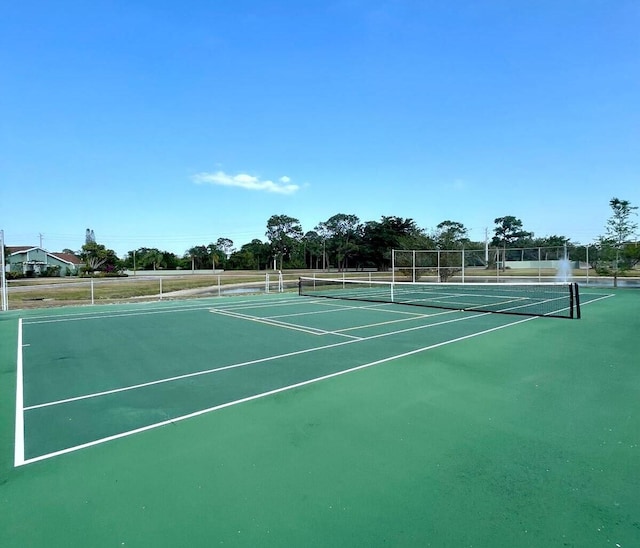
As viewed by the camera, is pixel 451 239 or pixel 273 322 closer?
pixel 273 322

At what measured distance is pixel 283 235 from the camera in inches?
3184

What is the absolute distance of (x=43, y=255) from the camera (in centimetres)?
5738

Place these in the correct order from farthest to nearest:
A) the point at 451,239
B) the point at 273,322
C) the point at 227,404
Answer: the point at 451,239
the point at 273,322
the point at 227,404

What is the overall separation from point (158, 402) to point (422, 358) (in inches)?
168

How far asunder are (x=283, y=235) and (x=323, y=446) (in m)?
78.5

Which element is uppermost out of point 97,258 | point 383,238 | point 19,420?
point 383,238

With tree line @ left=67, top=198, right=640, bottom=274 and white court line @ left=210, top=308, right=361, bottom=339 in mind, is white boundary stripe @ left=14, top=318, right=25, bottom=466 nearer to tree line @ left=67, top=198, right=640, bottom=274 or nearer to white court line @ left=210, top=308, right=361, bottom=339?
white court line @ left=210, top=308, right=361, bottom=339

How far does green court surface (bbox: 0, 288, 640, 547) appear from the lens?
7.87 feet

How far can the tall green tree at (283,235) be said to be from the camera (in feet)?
265

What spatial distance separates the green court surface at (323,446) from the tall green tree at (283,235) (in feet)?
242

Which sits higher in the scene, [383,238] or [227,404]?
[383,238]

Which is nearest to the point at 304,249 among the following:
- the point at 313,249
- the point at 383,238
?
the point at 313,249

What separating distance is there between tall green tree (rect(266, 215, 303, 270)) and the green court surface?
73699 millimetres

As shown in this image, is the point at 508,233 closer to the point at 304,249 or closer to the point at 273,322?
the point at 304,249
